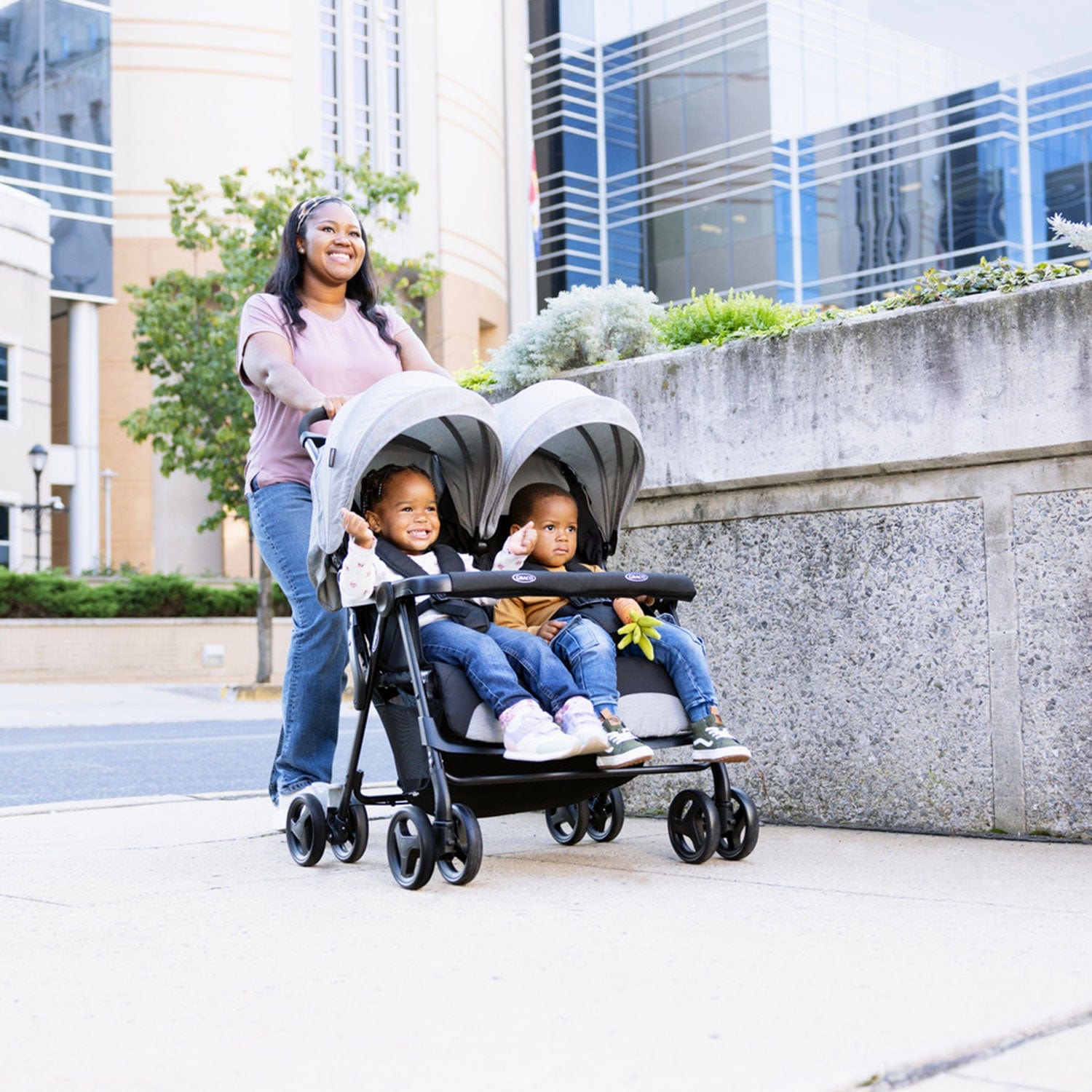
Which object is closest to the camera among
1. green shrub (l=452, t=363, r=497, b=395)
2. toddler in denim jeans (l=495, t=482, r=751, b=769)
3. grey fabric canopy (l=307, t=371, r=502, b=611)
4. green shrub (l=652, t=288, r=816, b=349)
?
toddler in denim jeans (l=495, t=482, r=751, b=769)

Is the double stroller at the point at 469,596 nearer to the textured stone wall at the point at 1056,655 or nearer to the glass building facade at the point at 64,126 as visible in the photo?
the textured stone wall at the point at 1056,655

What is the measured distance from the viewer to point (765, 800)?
503cm

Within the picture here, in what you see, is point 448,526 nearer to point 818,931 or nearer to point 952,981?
point 818,931

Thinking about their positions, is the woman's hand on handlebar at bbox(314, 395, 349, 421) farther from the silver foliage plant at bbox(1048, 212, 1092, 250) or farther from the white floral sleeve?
the silver foliage plant at bbox(1048, 212, 1092, 250)

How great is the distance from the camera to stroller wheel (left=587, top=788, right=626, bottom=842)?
15.6ft

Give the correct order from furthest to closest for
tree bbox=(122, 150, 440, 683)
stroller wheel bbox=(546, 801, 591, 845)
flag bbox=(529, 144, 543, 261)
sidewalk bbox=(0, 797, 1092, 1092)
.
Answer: flag bbox=(529, 144, 543, 261) → tree bbox=(122, 150, 440, 683) → stroller wheel bbox=(546, 801, 591, 845) → sidewalk bbox=(0, 797, 1092, 1092)

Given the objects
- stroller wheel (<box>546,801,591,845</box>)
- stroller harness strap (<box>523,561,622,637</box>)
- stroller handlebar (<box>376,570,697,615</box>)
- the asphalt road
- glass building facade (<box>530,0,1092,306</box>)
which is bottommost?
the asphalt road

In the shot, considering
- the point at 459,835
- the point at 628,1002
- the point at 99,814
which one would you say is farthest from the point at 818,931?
the point at 99,814

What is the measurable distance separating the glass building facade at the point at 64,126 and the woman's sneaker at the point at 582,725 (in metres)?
35.1

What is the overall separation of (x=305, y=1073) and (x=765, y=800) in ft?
10.1

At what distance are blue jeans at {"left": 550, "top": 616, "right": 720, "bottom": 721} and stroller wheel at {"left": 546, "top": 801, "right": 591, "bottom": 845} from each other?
73cm

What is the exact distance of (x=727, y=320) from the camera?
530 cm

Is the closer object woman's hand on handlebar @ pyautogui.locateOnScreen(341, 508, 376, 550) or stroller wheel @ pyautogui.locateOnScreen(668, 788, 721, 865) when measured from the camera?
woman's hand on handlebar @ pyautogui.locateOnScreen(341, 508, 376, 550)

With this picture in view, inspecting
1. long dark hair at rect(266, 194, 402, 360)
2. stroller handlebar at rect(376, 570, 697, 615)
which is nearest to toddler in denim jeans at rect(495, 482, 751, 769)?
stroller handlebar at rect(376, 570, 697, 615)
